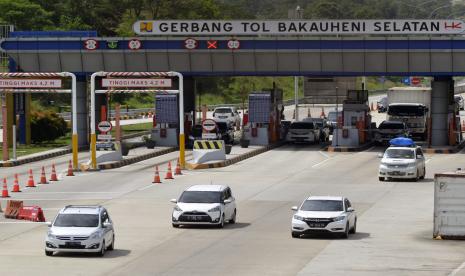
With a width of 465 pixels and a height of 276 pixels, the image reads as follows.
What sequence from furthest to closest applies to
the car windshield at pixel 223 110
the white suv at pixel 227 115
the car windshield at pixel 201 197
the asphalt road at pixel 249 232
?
the car windshield at pixel 223 110 < the white suv at pixel 227 115 < the car windshield at pixel 201 197 < the asphalt road at pixel 249 232

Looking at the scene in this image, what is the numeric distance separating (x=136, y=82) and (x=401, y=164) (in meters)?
13.2

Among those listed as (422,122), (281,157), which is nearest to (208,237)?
(281,157)

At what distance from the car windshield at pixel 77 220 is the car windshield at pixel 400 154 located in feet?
80.3

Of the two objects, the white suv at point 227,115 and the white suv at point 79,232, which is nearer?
the white suv at point 79,232

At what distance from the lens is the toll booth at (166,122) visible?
243 ft

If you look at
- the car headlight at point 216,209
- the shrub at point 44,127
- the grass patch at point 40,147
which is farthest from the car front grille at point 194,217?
the shrub at point 44,127

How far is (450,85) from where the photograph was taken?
73812 mm

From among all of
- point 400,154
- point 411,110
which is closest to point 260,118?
point 411,110

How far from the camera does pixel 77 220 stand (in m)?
31.1

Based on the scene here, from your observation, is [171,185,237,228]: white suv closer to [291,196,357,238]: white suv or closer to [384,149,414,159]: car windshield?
[291,196,357,238]: white suv

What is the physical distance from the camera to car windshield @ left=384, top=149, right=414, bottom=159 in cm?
5316

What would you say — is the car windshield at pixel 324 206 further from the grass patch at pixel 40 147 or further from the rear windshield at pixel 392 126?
the rear windshield at pixel 392 126

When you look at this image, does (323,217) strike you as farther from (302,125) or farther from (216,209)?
(302,125)

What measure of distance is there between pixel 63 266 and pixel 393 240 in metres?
10.0
